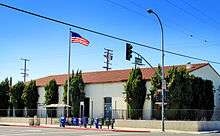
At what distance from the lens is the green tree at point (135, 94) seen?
48625 mm

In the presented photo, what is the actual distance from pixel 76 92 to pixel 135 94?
9.11 meters

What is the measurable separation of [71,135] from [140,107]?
19.9 metres

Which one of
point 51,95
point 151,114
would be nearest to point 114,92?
point 151,114

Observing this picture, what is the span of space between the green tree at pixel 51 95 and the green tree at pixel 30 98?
112 inches

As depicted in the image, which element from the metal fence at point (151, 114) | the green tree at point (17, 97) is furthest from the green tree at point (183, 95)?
the green tree at point (17, 97)

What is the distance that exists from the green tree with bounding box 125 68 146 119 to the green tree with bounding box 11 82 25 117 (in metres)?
18.8

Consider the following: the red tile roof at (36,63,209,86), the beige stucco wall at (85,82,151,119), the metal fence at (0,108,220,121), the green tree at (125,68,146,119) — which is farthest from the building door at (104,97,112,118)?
the green tree at (125,68,146,119)

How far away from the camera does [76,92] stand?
180 ft

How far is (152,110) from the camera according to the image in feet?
159

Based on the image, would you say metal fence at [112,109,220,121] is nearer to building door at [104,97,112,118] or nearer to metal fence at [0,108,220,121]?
metal fence at [0,108,220,121]

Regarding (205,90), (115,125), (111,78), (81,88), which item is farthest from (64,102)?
(205,90)

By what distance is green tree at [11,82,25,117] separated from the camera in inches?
2442

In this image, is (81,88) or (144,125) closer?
(144,125)

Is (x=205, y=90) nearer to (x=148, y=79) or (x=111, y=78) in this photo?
(x=148, y=79)
